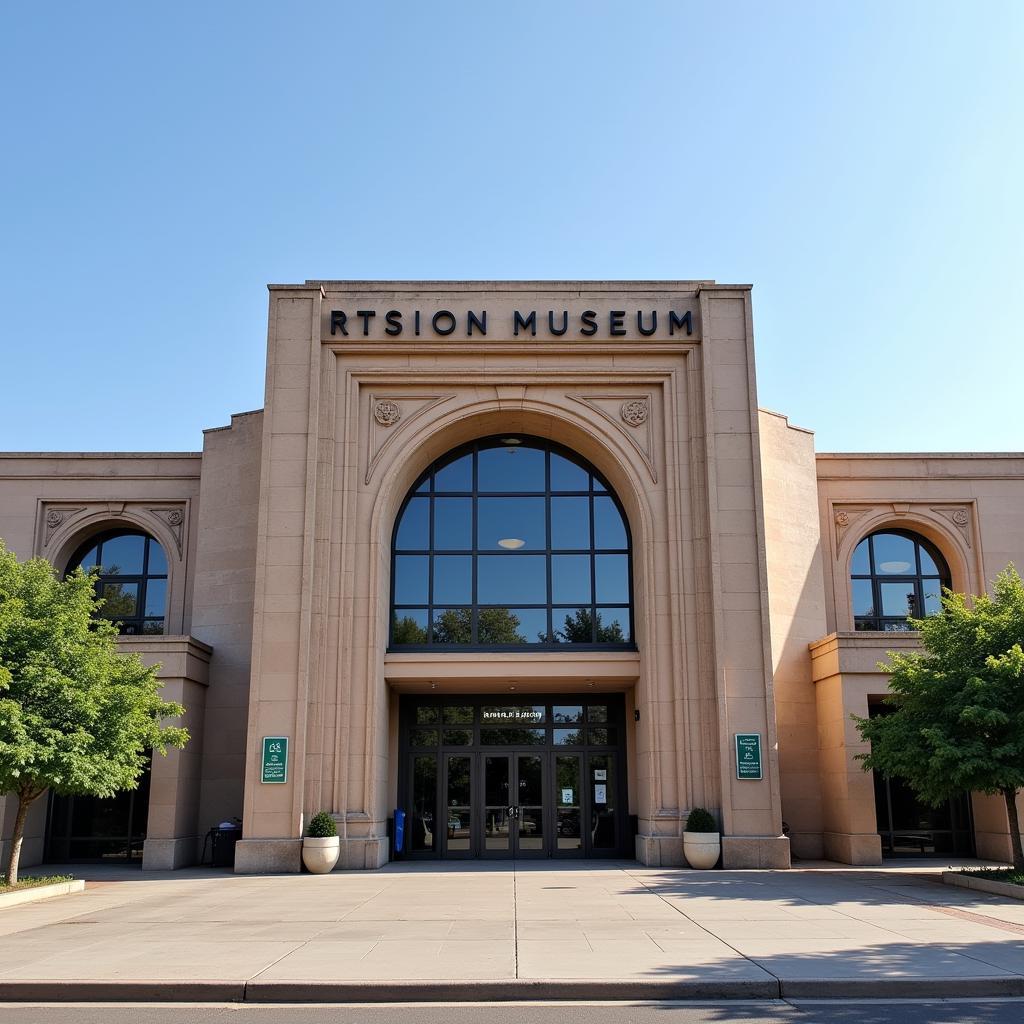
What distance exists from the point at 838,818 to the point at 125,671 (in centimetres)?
1535

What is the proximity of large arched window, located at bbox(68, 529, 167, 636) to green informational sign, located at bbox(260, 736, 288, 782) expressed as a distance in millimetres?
6346

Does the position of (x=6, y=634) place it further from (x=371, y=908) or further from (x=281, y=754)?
(x=371, y=908)

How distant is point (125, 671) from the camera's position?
19703 mm

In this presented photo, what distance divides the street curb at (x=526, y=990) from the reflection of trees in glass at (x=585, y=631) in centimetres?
1512

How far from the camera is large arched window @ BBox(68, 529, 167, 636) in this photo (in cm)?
2708

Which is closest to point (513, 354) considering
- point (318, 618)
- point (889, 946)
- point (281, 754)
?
point (318, 618)

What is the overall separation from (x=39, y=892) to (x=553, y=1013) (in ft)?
39.2

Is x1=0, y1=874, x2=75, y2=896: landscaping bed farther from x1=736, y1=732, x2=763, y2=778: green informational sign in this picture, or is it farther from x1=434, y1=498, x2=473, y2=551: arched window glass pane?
x1=736, y1=732, x2=763, y2=778: green informational sign

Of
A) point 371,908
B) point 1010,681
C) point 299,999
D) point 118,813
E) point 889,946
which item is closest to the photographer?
point 299,999

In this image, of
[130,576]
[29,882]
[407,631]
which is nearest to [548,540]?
[407,631]

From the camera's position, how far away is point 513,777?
82.6ft

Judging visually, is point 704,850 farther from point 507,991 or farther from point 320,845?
point 507,991

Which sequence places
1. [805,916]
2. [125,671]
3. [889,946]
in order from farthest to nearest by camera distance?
[125,671] → [805,916] → [889,946]

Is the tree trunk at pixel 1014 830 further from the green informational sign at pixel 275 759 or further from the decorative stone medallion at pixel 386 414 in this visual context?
the decorative stone medallion at pixel 386 414
